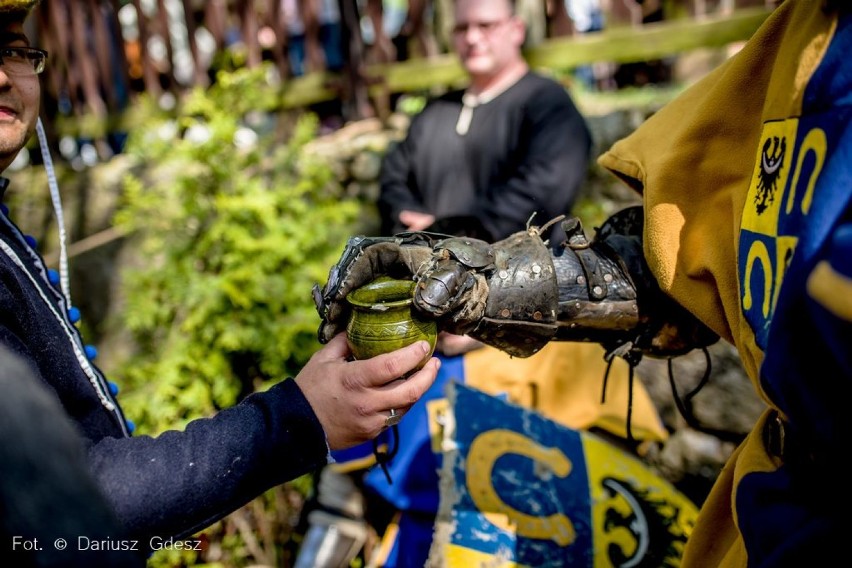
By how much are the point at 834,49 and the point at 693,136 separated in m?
0.33

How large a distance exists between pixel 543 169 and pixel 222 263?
1.55m

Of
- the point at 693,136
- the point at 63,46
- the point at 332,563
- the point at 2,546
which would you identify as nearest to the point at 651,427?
the point at 332,563

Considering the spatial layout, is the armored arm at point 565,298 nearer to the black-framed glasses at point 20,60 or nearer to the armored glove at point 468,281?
the armored glove at point 468,281

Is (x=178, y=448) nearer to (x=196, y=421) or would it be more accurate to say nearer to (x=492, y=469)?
(x=196, y=421)

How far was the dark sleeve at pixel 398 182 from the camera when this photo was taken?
2.83m

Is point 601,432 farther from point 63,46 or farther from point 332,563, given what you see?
point 63,46

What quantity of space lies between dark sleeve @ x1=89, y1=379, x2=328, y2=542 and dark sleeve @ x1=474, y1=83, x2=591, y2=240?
1.49 m

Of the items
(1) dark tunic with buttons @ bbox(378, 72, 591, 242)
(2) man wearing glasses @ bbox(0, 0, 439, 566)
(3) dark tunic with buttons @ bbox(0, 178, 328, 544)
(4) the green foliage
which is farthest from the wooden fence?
(3) dark tunic with buttons @ bbox(0, 178, 328, 544)

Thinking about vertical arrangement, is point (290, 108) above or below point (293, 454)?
above

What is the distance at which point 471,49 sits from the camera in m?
2.79

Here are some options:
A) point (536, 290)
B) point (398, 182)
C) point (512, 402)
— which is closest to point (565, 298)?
point (536, 290)

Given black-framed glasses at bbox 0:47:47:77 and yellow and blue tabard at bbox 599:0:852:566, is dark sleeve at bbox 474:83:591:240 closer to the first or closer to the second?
yellow and blue tabard at bbox 599:0:852:566

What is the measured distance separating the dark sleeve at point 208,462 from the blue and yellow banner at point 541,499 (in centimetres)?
71

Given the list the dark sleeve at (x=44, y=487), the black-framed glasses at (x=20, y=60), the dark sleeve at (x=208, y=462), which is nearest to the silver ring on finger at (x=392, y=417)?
the dark sleeve at (x=208, y=462)
